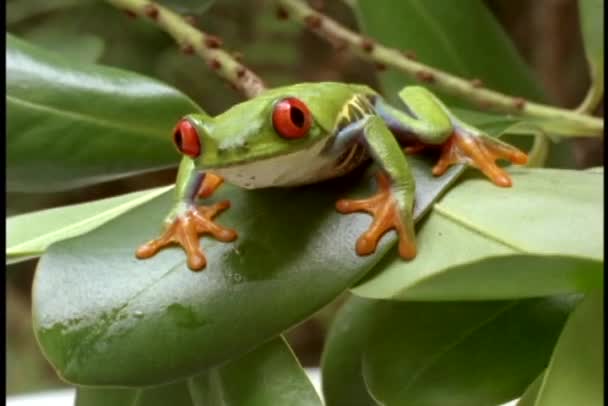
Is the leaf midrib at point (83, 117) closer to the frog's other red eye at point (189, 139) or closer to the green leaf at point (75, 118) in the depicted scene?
the green leaf at point (75, 118)

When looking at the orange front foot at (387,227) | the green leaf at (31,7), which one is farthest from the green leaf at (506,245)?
the green leaf at (31,7)

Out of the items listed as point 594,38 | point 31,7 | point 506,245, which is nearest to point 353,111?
point 506,245

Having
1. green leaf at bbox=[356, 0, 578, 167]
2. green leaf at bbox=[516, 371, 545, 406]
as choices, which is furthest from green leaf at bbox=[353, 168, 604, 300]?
green leaf at bbox=[356, 0, 578, 167]

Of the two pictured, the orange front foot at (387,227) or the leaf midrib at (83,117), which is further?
the leaf midrib at (83,117)

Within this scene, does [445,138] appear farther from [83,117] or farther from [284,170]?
[83,117]

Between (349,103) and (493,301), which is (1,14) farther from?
(493,301)

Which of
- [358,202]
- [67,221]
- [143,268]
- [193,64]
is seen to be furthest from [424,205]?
[193,64]
